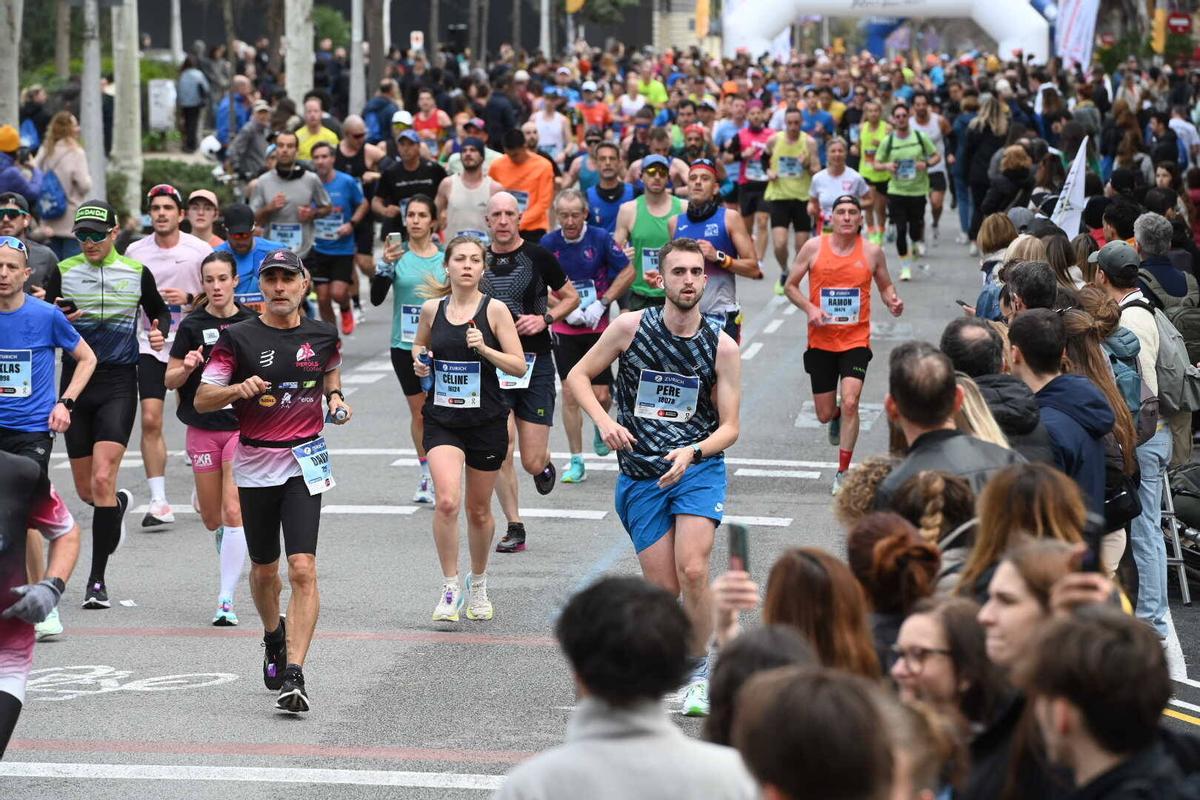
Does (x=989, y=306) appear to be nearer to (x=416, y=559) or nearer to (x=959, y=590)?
(x=416, y=559)

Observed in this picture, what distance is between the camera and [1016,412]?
250 inches

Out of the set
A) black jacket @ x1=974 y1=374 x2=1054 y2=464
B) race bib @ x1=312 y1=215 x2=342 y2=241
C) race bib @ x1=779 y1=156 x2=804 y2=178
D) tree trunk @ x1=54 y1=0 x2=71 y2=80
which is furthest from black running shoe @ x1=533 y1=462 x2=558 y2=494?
tree trunk @ x1=54 y1=0 x2=71 y2=80

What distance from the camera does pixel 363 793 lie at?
→ 6.92 meters

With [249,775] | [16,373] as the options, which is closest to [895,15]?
[16,373]

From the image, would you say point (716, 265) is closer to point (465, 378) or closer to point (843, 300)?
point (843, 300)

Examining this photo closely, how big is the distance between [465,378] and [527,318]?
7.09 feet

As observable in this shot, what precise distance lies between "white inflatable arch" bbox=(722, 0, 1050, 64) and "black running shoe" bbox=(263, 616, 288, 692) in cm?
4561

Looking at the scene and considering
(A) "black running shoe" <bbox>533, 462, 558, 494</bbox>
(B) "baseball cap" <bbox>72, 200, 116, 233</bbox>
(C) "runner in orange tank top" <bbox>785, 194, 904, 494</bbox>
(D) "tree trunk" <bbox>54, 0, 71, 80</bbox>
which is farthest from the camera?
(D) "tree trunk" <bbox>54, 0, 71, 80</bbox>

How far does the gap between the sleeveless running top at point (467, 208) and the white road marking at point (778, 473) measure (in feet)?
8.98

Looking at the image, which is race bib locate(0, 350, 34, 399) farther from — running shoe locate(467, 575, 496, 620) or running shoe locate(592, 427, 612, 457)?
running shoe locate(592, 427, 612, 457)

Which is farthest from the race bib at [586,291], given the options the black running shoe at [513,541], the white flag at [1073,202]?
the white flag at [1073,202]

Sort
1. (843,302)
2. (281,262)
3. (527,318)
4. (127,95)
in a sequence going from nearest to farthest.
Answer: (281,262)
(527,318)
(843,302)
(127,95)

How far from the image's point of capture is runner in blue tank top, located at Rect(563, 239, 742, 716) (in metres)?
7.86

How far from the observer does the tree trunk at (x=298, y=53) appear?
1245 inches
